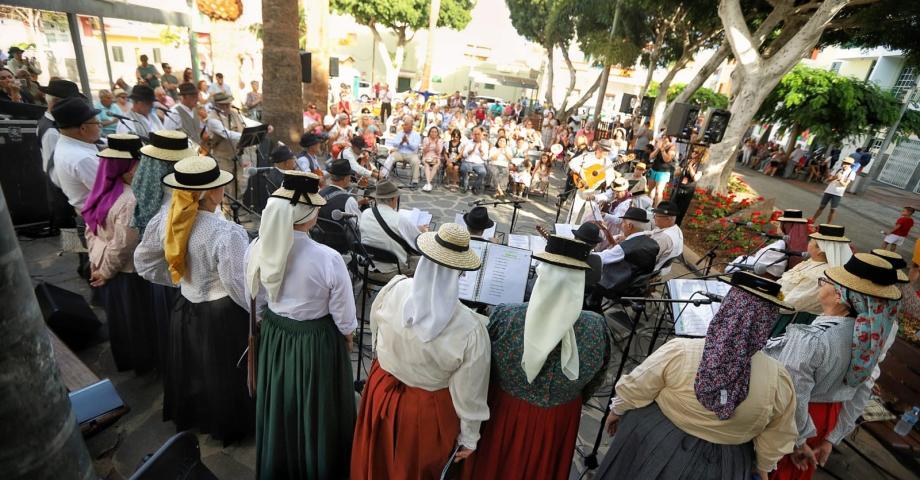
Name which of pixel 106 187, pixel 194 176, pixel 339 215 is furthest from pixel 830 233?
pixel 106 187

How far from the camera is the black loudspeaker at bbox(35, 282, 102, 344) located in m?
3.61

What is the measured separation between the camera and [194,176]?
2.55 metres

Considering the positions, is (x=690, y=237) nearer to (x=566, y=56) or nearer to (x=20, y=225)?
(x=20, y=225)

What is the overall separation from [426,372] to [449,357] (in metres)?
0.17

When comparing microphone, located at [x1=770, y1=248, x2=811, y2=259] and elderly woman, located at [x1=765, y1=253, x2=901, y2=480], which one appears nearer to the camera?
elderly woman, located at [x1=765, y1=253, x2=901, y2=480]

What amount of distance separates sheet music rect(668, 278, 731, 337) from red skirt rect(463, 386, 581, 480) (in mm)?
1742

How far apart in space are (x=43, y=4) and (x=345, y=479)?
9.80 m

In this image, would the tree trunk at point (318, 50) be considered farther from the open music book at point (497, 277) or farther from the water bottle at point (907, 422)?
the water bottle at point (907, 422)

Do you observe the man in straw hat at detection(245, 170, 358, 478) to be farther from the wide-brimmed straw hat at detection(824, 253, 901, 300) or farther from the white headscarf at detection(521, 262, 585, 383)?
the wide-brimmed straw hat at detection(824, 253, 901, 300)

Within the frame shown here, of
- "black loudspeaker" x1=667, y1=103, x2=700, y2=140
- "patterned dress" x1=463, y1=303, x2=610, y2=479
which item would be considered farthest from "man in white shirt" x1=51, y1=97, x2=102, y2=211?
"black loudspeaker" x1=667, y1=103, x2=700, y2=140

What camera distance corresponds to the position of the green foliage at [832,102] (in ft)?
48.0

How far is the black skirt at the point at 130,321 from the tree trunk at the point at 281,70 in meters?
5.51

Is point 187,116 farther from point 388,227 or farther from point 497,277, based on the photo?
point 497,277

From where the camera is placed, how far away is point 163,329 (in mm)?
3371
